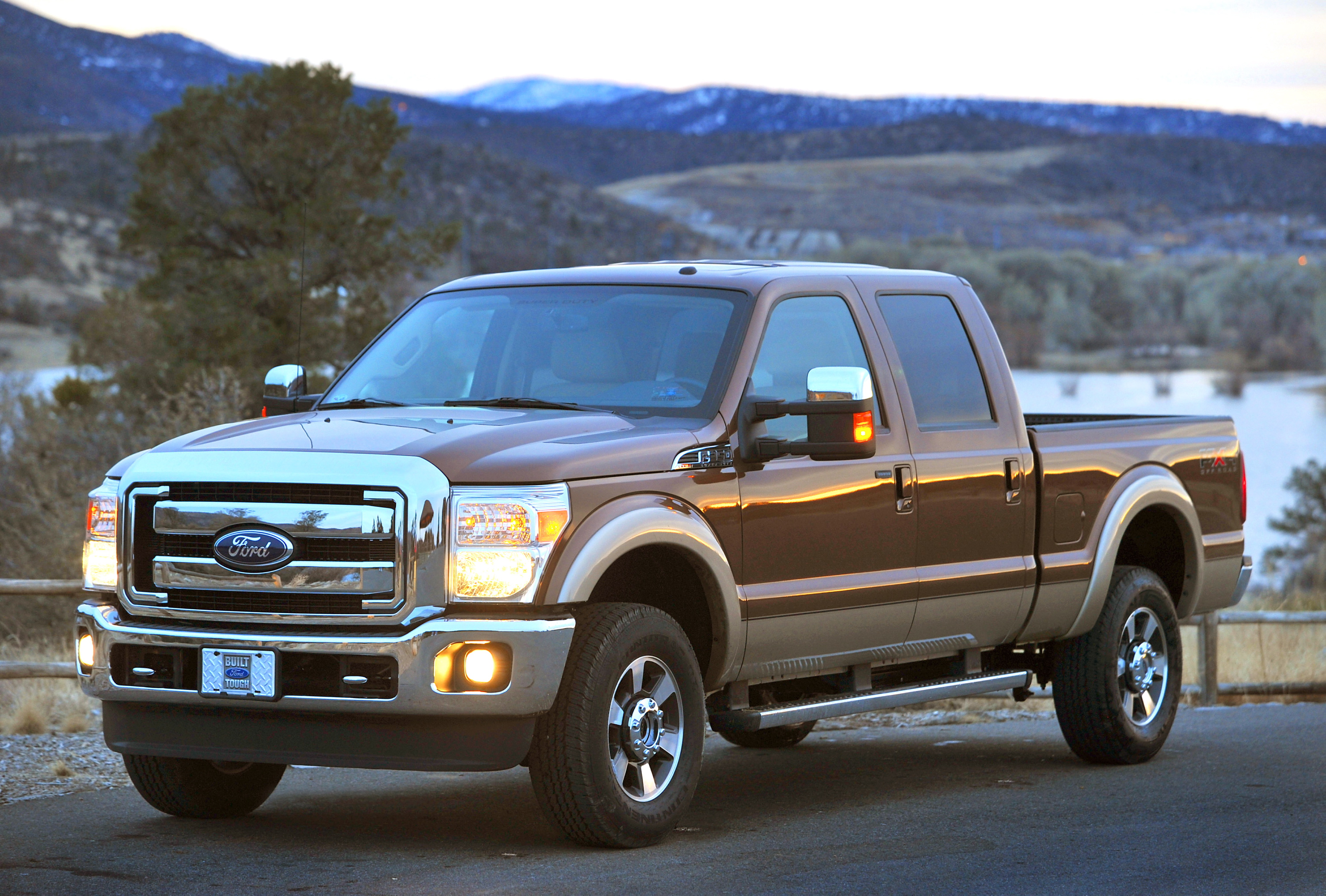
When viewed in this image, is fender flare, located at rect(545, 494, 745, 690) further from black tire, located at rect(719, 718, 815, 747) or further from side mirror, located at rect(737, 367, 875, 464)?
black tire, located at rect(719, 718, 815, 747)

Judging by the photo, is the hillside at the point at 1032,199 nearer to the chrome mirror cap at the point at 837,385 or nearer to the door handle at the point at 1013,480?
the door handle at the point at 1013,480

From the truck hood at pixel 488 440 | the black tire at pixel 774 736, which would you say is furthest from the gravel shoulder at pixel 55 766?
the black tire at pixel 774 736

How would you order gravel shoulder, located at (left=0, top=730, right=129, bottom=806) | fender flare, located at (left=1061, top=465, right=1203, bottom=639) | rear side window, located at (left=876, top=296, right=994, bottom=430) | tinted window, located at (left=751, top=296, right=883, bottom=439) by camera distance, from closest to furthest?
tinted window, located at (left=751, top=296, right=883, bottom=439)
rear side window, located at (left=876, top=296, right=994, bottom=430)
gravel shoulder, located at (left=0, top=730, right=129, bottom=806)
fender flare, located at (left=1061, top=465, right=1203, bottom=639)

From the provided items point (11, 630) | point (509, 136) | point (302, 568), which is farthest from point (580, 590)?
point (509, 136)

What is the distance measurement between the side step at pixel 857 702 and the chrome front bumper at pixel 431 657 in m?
1.15

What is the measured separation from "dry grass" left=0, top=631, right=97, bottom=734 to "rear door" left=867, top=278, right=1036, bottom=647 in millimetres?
4624

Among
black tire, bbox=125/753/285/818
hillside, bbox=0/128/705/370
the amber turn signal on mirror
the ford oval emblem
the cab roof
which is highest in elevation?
hillside, bbox=0/128/705/370

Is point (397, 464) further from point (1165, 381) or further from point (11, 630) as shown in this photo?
point (1165, 381)

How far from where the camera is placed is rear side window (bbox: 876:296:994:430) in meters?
7.83

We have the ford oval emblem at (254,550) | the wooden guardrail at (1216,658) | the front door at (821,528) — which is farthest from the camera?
the wooden guardrail at (1216,658)

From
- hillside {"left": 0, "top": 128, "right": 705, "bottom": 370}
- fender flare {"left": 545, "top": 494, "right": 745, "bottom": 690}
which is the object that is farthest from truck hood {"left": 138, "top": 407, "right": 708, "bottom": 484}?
hillside {"left": 0, "top": 128, "right": 705, "bottom": 370}

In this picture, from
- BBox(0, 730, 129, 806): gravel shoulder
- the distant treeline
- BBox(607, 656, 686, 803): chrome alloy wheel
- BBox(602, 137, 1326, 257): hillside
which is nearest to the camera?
BBox(607, 656, 686, 803): chrome alloy wheel

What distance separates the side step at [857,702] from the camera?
6965mm

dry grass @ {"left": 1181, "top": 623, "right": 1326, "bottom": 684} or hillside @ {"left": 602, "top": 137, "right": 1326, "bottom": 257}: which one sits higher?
hillside @ {"left": 602, "top": 137, "right": 1326, "bottom": 257}
